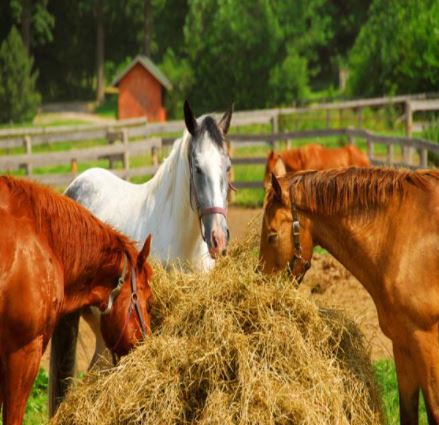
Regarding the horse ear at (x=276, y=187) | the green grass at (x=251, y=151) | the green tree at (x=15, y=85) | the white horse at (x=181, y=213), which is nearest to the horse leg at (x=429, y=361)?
the horse ear at (x=276, y=187)

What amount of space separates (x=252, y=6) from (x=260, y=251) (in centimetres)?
3575

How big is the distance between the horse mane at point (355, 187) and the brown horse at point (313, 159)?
9.39 metres

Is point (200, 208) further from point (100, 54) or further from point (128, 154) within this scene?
point (100, 54)

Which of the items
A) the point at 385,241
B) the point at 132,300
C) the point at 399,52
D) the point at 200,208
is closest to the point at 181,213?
the point at 200,208

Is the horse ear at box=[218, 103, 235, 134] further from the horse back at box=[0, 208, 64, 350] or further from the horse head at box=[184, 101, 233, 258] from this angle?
the horse back at box=[0, 208, 64, 350]

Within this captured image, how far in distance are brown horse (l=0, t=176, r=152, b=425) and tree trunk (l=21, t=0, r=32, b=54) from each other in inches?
1913

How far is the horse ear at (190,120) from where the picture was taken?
5.78 m

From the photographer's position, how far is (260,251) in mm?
5363

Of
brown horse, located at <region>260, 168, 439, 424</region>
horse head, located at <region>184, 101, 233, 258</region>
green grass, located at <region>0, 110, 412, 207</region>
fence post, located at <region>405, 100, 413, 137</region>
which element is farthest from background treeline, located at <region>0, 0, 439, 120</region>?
brown horse, located at <region>260, 168, 439, 424</region>

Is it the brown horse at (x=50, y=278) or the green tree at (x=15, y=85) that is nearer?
the brown horse at (x=50, y=278)

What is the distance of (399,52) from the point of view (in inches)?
1190

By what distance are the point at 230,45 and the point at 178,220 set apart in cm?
3348

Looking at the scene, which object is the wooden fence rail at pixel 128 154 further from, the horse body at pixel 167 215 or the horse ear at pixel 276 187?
the horse ear at pixel 276 187

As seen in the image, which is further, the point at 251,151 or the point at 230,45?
the point at 230,45
